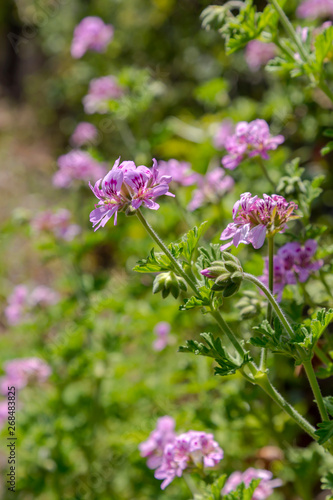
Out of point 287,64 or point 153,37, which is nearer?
point 287,64

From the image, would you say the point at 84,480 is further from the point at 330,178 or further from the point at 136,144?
the point at 330,178

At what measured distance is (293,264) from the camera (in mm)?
1597

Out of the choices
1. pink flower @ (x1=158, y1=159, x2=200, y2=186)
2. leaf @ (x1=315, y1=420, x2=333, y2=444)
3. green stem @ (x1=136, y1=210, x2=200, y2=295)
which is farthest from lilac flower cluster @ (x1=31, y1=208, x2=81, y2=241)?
leaf @ (x1=315, y1=420, x2=333, y2=444)

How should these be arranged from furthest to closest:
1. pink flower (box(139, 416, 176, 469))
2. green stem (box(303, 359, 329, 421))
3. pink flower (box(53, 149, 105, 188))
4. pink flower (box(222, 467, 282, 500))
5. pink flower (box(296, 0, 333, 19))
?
pink flower (box(296, 0, 333, 19)), pink flower (box(53, 149, 105, 188)), pink flower (box(139, 416, 176, 469)), pink flower (box(222, 467, 282, 500)), green stem (box(303, 359, 329, 421))

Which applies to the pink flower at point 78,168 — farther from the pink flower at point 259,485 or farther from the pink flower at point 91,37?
the pink flower at point 259,485

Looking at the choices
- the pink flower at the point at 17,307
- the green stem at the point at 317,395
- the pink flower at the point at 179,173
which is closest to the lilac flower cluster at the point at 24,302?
the pink flower at the point at 17,307

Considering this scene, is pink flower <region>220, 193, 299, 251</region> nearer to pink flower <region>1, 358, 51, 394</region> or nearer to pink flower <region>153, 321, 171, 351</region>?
pink flower <region>153, 321, 171, 351</region>

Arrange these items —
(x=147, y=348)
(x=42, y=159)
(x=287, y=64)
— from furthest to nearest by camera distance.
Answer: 1. (x=42, y=159)
2. (x=147, y=348)
3. (x=287, y=64)

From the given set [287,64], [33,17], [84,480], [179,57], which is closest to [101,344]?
[84,480]

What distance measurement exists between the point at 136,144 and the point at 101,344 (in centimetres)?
111

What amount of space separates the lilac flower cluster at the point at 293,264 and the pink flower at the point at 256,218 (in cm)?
28

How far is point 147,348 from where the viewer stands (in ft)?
11.2

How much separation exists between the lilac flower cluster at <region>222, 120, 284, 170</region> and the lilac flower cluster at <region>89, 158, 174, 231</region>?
1.82 feet

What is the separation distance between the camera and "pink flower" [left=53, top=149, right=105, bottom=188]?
2936 millimetres
